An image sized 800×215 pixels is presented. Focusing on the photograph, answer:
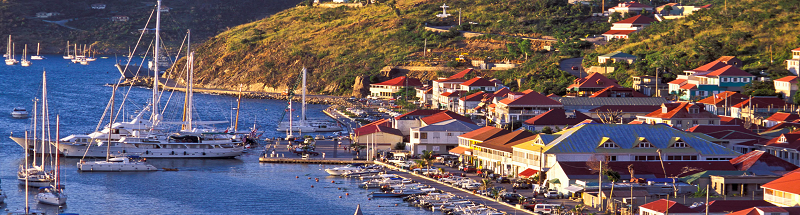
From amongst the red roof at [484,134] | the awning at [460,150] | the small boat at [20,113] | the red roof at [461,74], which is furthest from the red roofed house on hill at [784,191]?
the small boat at [20,113]

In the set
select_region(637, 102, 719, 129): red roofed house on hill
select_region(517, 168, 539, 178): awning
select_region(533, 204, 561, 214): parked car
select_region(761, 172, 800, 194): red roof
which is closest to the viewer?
select_region(761, 172, 800, 194): red roof

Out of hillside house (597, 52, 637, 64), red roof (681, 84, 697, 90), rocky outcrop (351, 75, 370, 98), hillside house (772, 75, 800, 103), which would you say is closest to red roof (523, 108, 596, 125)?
red roof (681, 84, 697, 90)

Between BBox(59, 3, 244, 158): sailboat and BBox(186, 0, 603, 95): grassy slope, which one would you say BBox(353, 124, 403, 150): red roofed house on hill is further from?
BBox(186, 0, 603, 95): grassy slope

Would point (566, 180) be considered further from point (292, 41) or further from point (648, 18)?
point (292, 41)

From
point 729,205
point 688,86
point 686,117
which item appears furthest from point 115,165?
point 688,86

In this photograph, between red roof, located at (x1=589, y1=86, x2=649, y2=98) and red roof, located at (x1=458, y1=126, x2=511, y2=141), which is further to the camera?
red roof, located at (x1=589, y1=86, x2=649, y2=98)
